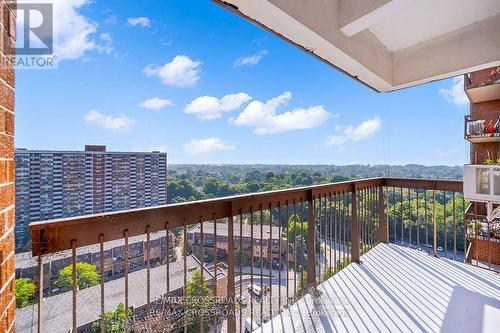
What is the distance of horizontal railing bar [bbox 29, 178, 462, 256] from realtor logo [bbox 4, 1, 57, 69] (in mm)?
608

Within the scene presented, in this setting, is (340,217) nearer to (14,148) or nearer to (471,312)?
(471,312)

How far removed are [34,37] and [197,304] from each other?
161 cm

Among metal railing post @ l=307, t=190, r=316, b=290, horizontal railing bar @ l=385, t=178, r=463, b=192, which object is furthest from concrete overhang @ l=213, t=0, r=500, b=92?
horizontal railing bar @ l=385, t=178, r=463, b=192

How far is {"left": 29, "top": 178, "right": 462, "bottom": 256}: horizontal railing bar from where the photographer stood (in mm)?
848

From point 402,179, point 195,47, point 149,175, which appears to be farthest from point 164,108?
point 402,179

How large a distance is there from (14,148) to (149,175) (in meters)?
18.6

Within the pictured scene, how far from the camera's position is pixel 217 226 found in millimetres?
1418

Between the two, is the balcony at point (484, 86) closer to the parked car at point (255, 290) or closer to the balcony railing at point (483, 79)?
the balcony railing at point (483, 79)

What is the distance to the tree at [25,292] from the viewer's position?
0.94 metres

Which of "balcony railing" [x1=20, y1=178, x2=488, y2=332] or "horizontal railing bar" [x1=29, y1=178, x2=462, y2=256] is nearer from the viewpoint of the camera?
"horizontal railing bar" [x1=29, y1=178, x2=462, y2=256]

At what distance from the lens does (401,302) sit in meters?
1.91

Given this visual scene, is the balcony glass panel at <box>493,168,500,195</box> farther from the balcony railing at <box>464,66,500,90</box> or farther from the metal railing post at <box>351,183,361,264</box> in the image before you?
the balcony railing at <box>464,66,500,90</box>

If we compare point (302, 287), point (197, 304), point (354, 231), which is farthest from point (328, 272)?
point (197, 304)

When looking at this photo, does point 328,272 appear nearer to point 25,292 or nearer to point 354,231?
point 354,231
